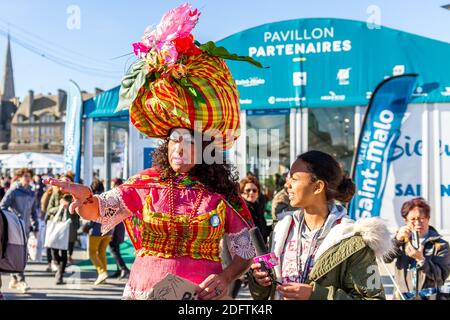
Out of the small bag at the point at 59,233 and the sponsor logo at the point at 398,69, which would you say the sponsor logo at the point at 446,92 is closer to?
the sponsor logo at the point at 398,69

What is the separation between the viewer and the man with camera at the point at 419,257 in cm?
400

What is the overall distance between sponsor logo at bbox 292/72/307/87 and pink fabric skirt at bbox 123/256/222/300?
6924 mm

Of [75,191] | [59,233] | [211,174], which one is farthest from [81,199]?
[59,233]

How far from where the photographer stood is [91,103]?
1020 cm

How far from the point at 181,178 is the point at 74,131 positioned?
8.13 metres

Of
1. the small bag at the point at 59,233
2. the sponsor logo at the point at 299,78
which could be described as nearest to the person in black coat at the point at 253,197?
the small bag at the point at 59,233

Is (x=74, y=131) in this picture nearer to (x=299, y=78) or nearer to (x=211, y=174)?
(x=299, y=78)

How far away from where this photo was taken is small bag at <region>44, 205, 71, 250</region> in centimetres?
734

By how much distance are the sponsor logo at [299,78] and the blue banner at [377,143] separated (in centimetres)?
126

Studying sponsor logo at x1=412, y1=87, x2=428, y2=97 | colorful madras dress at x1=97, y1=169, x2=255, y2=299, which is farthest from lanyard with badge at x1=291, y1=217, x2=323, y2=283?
sponsor logo at x1=412, y1=87, x2=428, y2=97

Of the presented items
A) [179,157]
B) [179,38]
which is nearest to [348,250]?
[179,157]

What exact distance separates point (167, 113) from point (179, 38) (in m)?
0.35

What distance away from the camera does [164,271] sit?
7.73 feet
